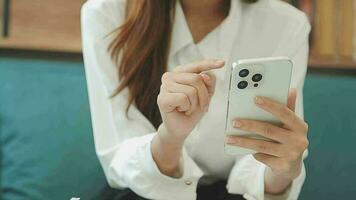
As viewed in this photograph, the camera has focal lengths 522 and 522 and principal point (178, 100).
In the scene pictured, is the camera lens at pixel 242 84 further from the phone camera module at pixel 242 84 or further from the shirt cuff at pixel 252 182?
the shirt cuff at pixel 252 182

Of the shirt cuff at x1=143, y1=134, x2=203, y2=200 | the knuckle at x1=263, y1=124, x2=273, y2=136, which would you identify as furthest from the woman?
the knuckle at x1=263, y1=124, x2=273, y2=136

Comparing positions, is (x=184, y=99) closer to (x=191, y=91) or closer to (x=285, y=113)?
(x=191, y=91)

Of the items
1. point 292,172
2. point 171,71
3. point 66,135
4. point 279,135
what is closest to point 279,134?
point 279,135

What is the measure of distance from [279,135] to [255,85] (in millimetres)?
72

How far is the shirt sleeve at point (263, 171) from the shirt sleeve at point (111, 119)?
0.07 m

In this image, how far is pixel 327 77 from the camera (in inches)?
51.0

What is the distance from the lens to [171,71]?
30.6 inches

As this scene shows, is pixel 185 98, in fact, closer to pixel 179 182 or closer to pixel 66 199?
pixel 179 182

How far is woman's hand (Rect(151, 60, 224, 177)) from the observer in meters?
0.63

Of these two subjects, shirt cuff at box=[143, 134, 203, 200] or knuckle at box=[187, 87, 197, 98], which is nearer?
knuckle at box=[187, 87, 197, 98]

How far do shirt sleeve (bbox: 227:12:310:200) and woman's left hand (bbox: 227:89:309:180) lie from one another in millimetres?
Result: 124

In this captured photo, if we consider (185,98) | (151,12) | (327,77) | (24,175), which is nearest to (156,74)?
(151,12)

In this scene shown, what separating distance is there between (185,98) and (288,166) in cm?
18

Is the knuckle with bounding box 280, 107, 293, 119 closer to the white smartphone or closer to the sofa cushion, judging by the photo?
the white smartphone
